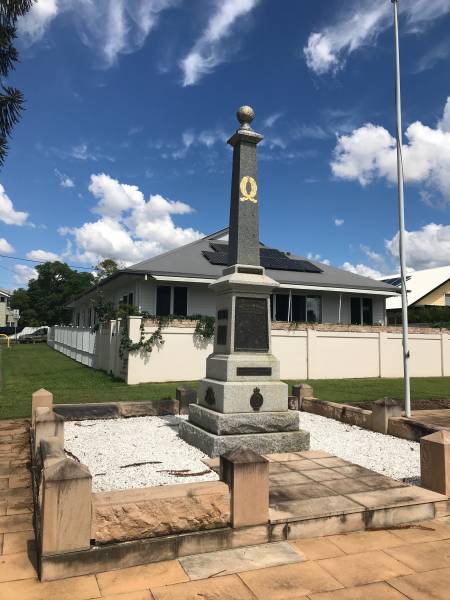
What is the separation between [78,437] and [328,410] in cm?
533

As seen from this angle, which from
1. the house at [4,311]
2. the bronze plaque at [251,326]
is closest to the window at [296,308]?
the bronze plaque at [251,326]

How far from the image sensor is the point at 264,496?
4.16 metres

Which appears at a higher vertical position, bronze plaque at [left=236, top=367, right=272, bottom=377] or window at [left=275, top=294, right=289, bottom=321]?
window at [left=275, top=294, right=289, bottom=321]

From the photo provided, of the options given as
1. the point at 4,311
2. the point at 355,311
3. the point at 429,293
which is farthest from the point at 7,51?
the point at 4,311

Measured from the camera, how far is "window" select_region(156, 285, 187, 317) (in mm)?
19930

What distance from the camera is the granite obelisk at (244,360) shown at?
23.0 feet

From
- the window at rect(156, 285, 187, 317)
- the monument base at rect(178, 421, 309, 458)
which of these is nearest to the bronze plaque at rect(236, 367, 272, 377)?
the monument base at rect(178, 421, 309, 458)

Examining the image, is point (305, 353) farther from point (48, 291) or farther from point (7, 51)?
point (48, 291)

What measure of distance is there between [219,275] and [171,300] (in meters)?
2.29

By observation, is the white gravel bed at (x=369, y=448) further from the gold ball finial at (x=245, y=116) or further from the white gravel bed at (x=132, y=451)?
the gold ball finial at (x=245, y=116)

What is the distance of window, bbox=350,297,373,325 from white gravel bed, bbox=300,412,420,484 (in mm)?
14540

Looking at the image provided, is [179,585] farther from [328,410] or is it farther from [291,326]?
[291,326]

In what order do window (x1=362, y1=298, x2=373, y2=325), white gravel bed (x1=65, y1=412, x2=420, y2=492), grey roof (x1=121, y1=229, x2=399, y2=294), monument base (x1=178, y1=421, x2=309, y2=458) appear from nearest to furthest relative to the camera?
white gravel bed (x1=65, y1=412, x2=420, y2=492)
monument base (x1=178, y1=421, x2=309, y2=458)
grey roof (x1=121, y1=229, x2=399, y2=294)
window (x1=362, y1=298, x2=373, y2=325)

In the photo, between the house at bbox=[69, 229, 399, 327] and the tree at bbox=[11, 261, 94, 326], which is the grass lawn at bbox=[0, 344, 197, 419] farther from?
the tree at bbox=[11, 261, 94, 326]
